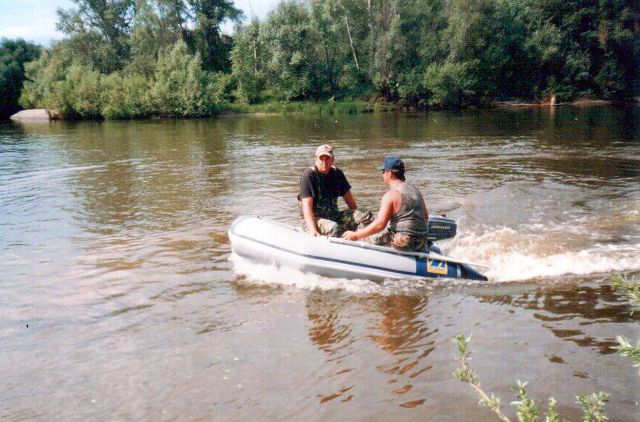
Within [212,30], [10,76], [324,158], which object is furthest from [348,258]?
[10,76]

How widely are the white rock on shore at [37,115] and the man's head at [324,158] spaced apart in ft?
133

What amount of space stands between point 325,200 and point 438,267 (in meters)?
1.68

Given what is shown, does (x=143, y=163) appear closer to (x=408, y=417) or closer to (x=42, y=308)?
(x=42, y=308)

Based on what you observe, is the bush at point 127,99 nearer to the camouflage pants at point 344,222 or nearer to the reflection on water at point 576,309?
the camouflage pants at point 344,222

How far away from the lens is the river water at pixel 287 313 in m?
3.84

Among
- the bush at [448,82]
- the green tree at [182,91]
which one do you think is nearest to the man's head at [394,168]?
the green tree at [182,91]

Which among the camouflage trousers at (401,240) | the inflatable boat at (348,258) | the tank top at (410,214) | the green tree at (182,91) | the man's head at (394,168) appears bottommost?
the inflatable boat at (348,258)

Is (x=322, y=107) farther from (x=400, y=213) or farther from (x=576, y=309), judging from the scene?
(x=576, y=309)

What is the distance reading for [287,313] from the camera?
5.39 meters

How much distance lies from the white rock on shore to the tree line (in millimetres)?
656

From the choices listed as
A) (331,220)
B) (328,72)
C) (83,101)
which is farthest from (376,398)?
(328,72)

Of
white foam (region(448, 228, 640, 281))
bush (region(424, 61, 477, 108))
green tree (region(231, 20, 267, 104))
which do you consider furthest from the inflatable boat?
green tree (region(231, 20, 267, 104))

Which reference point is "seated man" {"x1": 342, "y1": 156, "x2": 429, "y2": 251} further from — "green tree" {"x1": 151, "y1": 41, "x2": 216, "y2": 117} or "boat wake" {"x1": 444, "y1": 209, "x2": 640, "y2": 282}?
"green tree" {"x1": 151, "y1": 41, "x2": 216, "y2": 117}

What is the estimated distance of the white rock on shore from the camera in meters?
41.0
